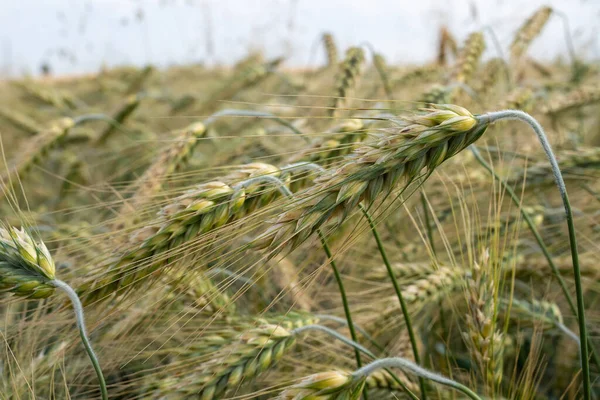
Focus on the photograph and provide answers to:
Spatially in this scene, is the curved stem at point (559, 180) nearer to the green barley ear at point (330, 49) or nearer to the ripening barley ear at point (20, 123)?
the green barley ear at point (330, 49)

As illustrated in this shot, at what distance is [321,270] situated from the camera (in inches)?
30.4

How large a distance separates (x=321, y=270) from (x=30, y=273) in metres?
0.39

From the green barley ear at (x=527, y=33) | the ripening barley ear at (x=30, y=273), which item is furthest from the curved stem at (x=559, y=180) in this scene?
the green barley ear at (x=527, y=33)

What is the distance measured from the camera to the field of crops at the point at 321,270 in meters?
0.76

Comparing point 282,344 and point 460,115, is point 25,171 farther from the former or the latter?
point 460,115

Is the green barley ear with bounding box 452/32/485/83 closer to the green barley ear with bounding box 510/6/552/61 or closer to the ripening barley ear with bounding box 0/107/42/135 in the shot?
the green barley ear with bounding box 510/6/552/61

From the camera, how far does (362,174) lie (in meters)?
0.73

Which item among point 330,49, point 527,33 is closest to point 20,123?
point 330,49

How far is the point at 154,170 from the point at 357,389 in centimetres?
91

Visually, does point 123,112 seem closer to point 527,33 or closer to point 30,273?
point 527,33

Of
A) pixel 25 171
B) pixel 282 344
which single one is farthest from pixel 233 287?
pixel 25 171

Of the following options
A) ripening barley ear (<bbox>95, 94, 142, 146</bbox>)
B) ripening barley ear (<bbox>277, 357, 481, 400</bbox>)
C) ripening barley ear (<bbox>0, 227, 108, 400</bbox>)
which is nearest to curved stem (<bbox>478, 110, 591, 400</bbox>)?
ripening barley ear (<bbox>277, 357, 481, 400</bbox>)

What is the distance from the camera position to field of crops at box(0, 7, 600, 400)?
0.76m

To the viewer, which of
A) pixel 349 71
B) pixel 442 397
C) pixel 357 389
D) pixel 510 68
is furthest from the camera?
pixel 510 68
